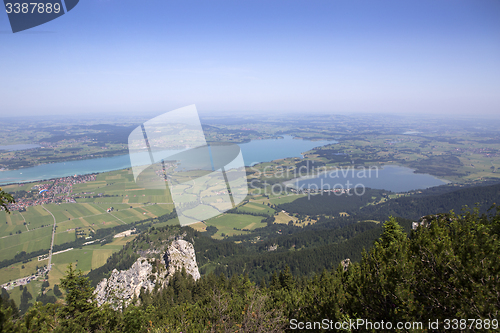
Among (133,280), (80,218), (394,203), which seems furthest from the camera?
(394,203)

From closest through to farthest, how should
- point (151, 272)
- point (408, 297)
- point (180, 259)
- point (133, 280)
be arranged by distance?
point (408, 297) → point (133, 280) → point (151, 272) → point (180, 259)

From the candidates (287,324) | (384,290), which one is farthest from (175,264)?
(384,290)

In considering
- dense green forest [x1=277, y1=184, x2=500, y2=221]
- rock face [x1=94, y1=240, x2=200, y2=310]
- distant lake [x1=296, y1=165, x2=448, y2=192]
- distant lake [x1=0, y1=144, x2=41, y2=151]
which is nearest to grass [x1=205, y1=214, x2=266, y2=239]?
dense green forest [x1=277, y1=184, x2=500, y2=221]

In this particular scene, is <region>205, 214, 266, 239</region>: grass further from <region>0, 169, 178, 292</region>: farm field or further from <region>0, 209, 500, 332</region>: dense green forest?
<region>0, 209, 500, 332</region>: dense green forest

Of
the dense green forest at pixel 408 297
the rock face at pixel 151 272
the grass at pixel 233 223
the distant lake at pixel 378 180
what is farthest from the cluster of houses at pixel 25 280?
the distant lake at pixel 378 180

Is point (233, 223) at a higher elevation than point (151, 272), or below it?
below

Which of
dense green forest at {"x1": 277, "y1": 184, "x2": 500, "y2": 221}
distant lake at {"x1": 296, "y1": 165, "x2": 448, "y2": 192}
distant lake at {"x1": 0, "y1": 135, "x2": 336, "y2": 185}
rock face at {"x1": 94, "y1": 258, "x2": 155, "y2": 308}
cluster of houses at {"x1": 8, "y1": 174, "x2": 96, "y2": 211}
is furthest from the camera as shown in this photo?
distant lake at {"x1": 0, "y1": 135, "x2": 336, "y2": 185}

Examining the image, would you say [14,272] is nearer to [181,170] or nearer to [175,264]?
[175,264]

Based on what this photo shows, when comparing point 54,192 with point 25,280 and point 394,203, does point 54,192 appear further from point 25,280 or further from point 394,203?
point 394,203

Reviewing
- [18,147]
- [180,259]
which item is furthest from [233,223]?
[18,147]
